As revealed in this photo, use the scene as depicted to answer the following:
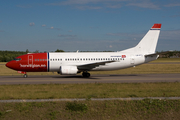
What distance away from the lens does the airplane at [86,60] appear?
31.2 m

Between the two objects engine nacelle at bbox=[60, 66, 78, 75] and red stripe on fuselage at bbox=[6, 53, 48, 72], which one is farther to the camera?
red stripe on fuselage at bbox=[6, 53, 48, 72]

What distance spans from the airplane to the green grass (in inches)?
692

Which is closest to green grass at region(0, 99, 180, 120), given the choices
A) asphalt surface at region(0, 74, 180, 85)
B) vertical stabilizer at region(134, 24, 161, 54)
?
asphalt surface at region(0, 74, 180, 85)

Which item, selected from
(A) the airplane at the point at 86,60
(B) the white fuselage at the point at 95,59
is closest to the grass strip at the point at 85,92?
(A) the airplane at the point at 86,60

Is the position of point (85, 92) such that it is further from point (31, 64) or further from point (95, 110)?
point (31, 64)

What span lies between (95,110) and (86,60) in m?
20.3

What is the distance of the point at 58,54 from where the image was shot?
32.4m

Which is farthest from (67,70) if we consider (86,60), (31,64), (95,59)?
(31,64)

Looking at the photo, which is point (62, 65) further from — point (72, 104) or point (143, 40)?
point (72, 104)

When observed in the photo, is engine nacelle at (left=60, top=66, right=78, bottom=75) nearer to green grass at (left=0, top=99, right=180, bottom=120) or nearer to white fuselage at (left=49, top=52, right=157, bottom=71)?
white fuselage at (left=49, top=52, right=157, bottom=71)

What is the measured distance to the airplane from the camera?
102ft

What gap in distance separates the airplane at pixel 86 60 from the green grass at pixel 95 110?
17.6 metres

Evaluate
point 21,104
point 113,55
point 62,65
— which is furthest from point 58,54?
point 21,104

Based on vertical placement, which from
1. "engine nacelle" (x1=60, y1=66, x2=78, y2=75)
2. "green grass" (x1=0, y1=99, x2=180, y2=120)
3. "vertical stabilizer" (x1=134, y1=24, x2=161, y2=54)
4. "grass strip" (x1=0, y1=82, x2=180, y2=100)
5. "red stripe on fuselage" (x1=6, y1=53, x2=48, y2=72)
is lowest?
"green grass" (x1=0, y1=99, x2=180, y2=120)
